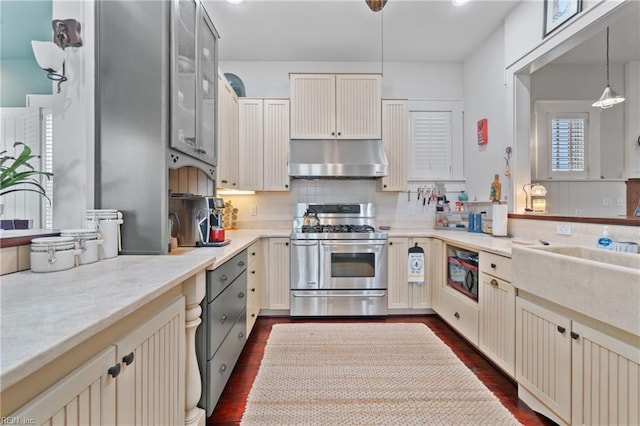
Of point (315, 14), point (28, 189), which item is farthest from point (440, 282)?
point (28, 189)

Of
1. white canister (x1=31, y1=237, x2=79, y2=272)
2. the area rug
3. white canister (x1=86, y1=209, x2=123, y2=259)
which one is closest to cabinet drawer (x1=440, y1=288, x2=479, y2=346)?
the area rug

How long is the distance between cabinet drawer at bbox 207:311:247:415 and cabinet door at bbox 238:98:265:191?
5.58 feet

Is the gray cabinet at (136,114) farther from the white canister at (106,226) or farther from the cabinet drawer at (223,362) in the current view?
the cabinet drawer at (223,362)

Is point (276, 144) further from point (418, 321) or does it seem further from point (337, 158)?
point (418, 321)

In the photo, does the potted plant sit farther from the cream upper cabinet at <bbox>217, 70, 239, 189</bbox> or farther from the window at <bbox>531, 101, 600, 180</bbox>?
the window at <bbox>531, 101, 600, 180</bbox>

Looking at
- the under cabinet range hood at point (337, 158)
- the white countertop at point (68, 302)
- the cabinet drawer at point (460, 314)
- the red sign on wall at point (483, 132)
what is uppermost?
the red sign on wall at point (483, 132)

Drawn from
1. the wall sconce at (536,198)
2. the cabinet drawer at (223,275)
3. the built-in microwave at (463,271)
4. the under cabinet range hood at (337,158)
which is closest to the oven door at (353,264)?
the built-in microwave at (463,271)

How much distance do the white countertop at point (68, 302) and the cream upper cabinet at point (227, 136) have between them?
4.66ft

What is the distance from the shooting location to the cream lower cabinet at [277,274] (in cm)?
313

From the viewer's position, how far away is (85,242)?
4.23 feet

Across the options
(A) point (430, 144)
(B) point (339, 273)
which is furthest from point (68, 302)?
(A) point (430, 144)

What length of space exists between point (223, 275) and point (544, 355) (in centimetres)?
178

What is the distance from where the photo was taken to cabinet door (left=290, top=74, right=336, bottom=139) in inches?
132

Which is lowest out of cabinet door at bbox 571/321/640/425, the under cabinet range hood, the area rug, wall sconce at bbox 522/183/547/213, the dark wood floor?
the dark wood floor
